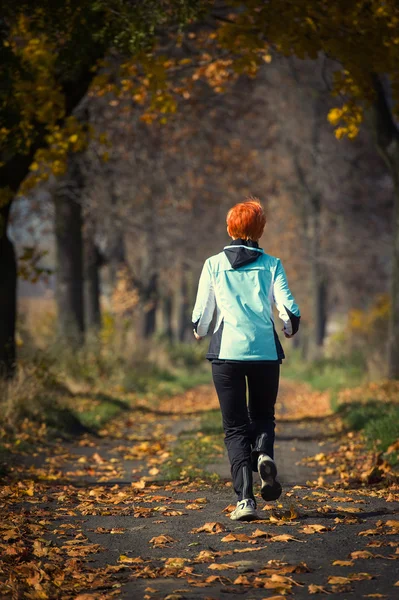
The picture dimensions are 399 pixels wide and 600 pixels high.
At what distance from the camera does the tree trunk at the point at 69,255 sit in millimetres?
22391

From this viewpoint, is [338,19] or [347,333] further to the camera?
[347,333]

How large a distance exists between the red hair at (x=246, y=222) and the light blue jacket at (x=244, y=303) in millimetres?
55

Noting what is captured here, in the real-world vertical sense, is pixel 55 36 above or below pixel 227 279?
above

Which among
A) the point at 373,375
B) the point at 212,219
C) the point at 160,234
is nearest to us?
the point at 373,375

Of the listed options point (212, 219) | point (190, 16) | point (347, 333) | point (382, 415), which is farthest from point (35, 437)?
point (212, 219)

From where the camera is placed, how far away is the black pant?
278 inches

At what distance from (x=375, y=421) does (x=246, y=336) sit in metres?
6.09

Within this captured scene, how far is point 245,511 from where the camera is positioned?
693 cm

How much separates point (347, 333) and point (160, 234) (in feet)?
24.8

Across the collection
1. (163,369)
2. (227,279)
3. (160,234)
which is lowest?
(163,369)

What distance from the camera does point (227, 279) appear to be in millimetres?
7125

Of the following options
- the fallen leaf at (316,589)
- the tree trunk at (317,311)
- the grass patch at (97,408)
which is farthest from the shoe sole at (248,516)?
the tree trunk at (317,311)

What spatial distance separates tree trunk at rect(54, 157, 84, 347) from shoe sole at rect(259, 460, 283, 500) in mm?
15397

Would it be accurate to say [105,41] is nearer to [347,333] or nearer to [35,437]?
[35,437]
